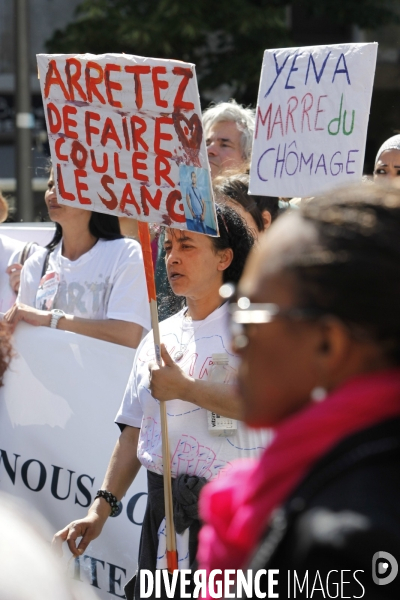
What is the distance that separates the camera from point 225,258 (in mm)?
2951

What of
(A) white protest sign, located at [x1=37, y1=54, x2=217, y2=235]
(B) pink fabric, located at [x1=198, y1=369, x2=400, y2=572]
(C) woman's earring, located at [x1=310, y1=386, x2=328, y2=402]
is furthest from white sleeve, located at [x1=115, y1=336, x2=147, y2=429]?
(C) woman's earring, located at [x1=310, y1=386, x2=328, y2=402]

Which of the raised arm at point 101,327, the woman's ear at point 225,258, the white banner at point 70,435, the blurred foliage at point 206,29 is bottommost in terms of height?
the white banner at point 70,435

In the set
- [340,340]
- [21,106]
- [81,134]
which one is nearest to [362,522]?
[340,340]

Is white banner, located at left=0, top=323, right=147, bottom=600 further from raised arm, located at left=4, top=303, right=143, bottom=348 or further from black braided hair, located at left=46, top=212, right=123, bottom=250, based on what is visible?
black braided hair, located at left=46, top=212, right=123, bottom=250

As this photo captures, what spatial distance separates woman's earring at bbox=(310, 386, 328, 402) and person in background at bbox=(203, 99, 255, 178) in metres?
3.72

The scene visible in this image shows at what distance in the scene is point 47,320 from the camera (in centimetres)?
377

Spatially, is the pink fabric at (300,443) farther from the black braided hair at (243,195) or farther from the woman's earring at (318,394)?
the black braided hair at (243,195)

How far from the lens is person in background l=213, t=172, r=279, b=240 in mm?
3721

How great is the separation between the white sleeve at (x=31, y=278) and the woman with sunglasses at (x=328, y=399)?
2.85 metres

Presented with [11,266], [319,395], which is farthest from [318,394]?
[11,266]

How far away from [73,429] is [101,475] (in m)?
0.23

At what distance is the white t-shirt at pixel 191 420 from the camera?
104 inches

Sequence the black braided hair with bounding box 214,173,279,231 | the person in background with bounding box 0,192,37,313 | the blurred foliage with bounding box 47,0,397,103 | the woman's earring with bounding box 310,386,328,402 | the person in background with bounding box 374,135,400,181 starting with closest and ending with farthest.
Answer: the woman's earring with bounding box 310,386,328,402 < the black braided hair with bounding box 214,173,279,231 < the person in background with bounding box 374,135,400,181 < the person in background with bounding box 0,192,37,313 < the blurred foliage with bounding box 47,0,397,103

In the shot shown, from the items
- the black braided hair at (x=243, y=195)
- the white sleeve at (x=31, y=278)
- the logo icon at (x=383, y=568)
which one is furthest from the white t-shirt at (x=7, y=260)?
the logo icon at (x=383, y=568)
